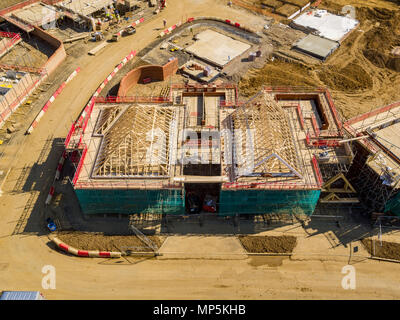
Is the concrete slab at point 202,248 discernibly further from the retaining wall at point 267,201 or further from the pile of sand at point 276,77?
the pile of sand at point 276,77

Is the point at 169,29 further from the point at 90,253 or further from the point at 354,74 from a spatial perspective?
the point at 90,253

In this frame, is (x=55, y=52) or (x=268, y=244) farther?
(x=55, y=52)

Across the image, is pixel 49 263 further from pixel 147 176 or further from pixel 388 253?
pixel 388 253

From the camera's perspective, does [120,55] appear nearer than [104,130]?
No

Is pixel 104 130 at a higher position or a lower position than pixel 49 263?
higher

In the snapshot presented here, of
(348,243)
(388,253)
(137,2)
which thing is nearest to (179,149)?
(348,243)

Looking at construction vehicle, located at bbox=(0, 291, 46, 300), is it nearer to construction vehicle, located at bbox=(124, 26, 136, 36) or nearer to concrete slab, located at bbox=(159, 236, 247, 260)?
concrete slab, located at bbox=(159, 236, 247, 260)

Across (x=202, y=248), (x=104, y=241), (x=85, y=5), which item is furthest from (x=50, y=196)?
(x=85, y=5)
